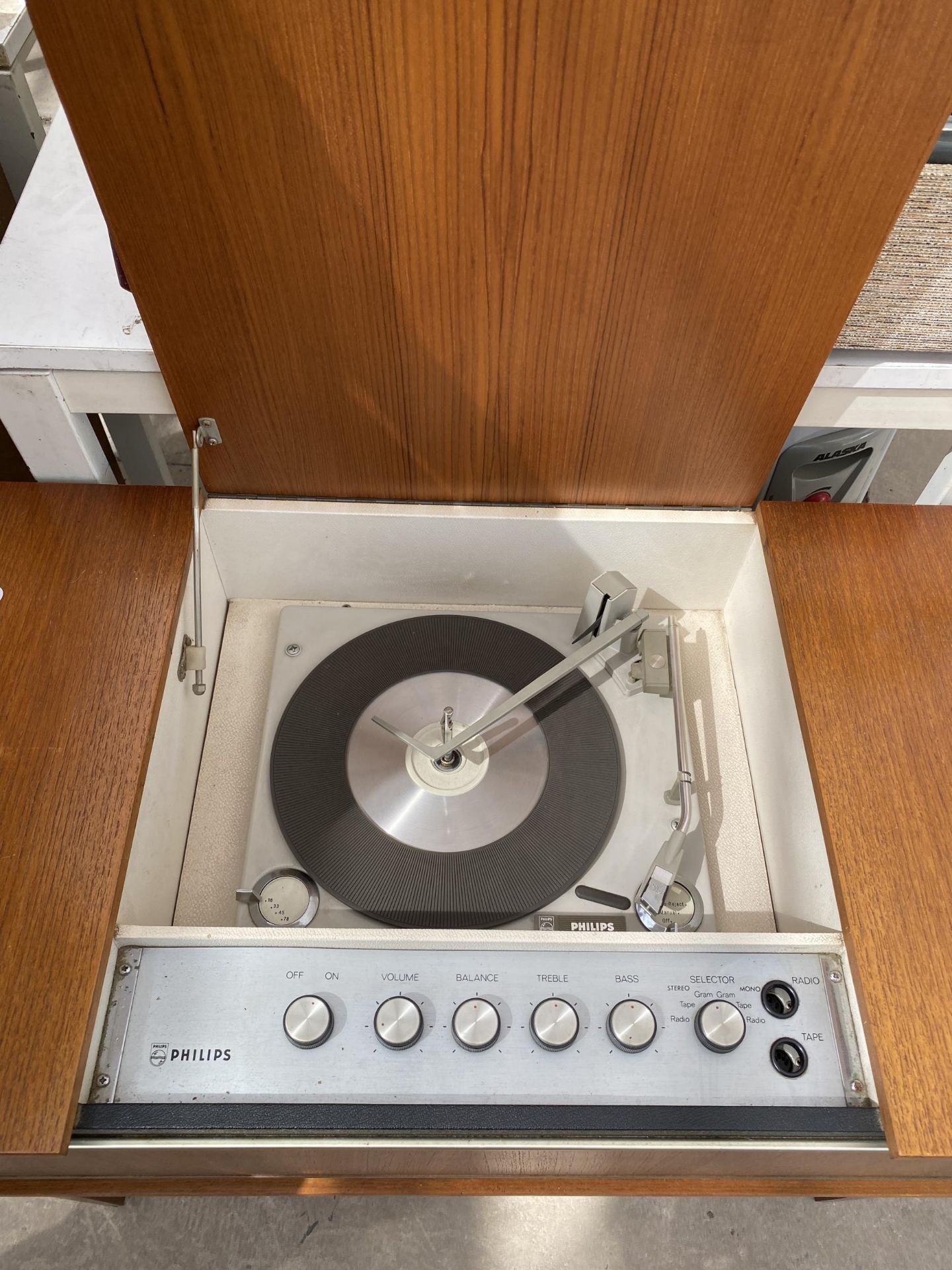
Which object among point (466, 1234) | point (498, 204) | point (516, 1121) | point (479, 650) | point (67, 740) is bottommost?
point (466, 1234)

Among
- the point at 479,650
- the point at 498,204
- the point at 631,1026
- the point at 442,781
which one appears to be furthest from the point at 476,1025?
the point at 498,204

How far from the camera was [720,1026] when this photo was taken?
795mm

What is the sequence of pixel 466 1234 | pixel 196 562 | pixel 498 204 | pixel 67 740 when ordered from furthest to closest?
pixel 466 1234 < pixel 196 562 < pixel 67 740 < pixel 498 204

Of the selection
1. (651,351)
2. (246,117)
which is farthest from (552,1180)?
(246,117)

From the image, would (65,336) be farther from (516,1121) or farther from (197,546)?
(516,1121)

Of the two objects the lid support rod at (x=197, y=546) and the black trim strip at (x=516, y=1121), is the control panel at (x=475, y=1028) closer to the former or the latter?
the black trim strip at (x=516, y=1121)

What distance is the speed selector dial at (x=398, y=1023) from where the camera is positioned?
0.78 meters

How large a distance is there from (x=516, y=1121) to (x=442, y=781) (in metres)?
0.34

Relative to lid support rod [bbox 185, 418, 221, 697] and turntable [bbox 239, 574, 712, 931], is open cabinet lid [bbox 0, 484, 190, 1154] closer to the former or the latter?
lid support rod [bbox 185, 418, 221, 697]

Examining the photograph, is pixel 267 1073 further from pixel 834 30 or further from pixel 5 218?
pixel 5 218

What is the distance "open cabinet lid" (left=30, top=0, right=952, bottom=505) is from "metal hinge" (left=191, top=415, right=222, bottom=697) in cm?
2

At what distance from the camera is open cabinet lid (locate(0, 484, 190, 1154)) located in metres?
0.71

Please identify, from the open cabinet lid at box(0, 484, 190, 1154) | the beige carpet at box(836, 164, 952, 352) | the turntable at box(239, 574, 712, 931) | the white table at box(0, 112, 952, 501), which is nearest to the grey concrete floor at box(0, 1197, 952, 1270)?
the turntable at box(239, 574, 712, 931)

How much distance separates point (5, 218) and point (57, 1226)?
1314 millimetres
